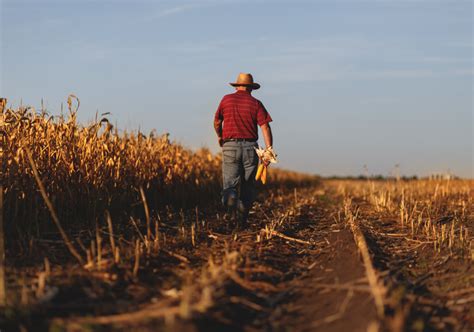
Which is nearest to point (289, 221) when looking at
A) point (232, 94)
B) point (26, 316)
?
point (232, 94)

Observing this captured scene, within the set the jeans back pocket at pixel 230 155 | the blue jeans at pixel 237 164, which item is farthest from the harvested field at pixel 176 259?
the jeans back pocket at pixel 230 155

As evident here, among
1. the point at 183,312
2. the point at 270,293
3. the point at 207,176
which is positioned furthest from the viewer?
the point at 207,176

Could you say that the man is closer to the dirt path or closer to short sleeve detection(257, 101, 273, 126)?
short sleeve detection(257, 101, 273, 126)

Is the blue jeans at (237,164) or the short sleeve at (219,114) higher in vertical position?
the short sleeve at (219,114)

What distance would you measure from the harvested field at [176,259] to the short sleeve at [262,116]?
1712 mm

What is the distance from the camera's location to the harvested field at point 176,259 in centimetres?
418

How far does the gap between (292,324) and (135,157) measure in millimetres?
6637

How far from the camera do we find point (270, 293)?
4953mm

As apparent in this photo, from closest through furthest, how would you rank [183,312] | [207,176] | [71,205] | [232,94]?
[183,312] → [71,205] → [232,94] → [207,176]

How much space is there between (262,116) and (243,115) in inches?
12.3

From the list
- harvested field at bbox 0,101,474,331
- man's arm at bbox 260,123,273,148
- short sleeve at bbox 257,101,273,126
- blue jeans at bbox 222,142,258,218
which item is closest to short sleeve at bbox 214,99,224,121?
blue jeans at bbox 222,142,258,218

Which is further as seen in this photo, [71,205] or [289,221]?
[289,221]

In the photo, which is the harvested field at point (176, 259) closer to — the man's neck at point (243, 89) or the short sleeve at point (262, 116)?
the short sleeve at point (262, 116)

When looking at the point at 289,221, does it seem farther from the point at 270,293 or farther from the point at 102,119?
the point at 270,293
